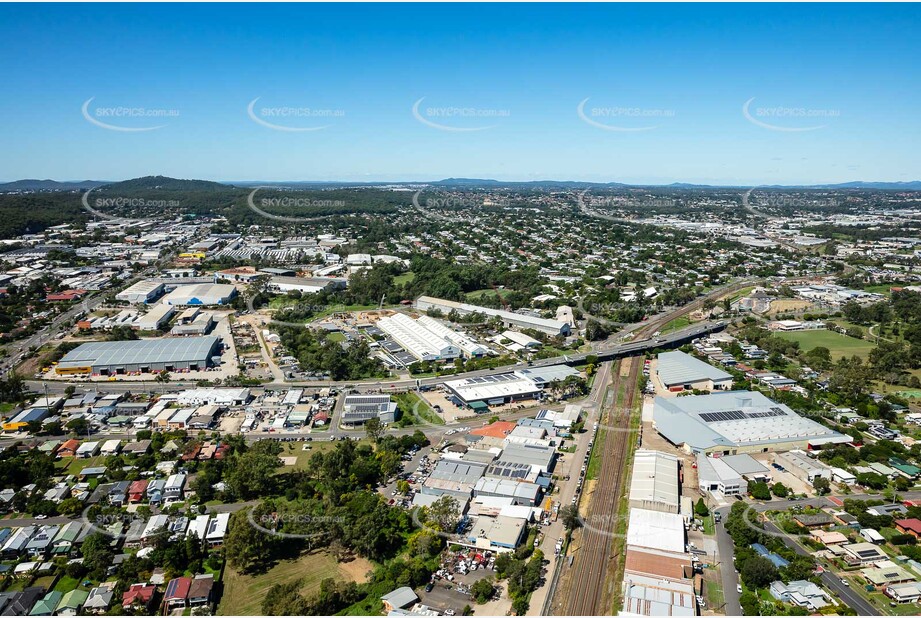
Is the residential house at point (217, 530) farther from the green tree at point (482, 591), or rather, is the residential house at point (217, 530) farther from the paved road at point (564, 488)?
the paved road at point (564, 488)

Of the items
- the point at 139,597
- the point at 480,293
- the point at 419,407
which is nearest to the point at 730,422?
the point at 419,407

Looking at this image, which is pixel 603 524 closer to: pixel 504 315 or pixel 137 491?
pixel 137 491

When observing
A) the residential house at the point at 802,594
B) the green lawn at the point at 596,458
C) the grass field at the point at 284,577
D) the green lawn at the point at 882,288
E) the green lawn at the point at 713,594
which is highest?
the green lawn at the point at 882,288

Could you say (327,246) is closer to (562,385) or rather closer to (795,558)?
(562,385)

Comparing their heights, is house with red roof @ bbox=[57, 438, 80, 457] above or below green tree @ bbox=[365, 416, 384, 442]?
below

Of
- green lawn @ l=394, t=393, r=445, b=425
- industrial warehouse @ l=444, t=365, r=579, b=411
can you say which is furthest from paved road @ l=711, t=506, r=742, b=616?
green lawn @ l=394, t=393, r=445, b=425

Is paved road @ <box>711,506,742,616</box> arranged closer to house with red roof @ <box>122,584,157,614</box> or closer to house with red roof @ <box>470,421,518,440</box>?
house with red roof @ <box>470,421,518,440</box>

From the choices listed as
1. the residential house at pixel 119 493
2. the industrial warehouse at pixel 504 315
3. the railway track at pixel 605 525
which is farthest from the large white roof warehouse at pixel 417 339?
the residential house at pixel 119 493
